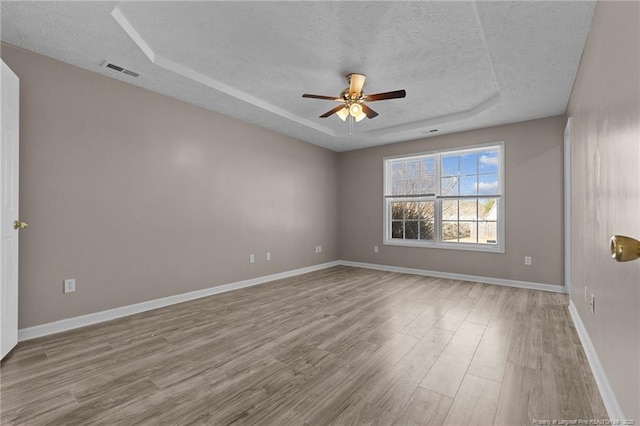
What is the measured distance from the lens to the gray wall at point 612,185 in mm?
1233

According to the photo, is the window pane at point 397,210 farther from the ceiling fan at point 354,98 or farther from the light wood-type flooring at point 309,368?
the ceiling fan at point 354,98

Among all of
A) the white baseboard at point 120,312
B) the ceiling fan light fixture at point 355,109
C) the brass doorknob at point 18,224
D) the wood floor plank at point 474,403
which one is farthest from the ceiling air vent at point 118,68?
the wood floor plank at point 474,403

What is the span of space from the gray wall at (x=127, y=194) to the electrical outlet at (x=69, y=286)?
3 centimetres

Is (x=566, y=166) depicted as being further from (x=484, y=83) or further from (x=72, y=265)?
(x=72, y=265)

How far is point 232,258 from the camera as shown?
14.2ft

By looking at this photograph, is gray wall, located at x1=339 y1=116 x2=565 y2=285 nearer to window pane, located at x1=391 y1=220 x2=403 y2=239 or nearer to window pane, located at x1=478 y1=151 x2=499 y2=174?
window pane, located at x1=478 y1=151 x2=499 y2=174

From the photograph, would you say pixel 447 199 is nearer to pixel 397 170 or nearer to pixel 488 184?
pixel 488 184

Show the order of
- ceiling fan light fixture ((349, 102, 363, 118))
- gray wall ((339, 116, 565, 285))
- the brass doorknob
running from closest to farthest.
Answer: the brass doorknob
ceiling fan light fixture ((349, 102, 363, 118))
gray wall ((339, 116, 565, 285))

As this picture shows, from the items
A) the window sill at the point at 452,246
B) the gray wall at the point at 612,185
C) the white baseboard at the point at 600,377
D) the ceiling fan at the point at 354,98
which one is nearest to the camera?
the gray wall at the point at 612,185

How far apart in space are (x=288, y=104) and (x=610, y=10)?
10.5 feet

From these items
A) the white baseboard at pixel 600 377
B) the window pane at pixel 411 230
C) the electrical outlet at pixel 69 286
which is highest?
the window pane at pixel 411 230

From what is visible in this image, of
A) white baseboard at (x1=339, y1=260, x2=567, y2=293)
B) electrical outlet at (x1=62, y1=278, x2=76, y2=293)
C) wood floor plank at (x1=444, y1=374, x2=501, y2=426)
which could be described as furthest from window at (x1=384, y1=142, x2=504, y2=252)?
electrical outlet at (x1=62, y1=278, x2=76, y2=293)

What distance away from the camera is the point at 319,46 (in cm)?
264

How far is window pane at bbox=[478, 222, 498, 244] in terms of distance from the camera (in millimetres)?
4734
